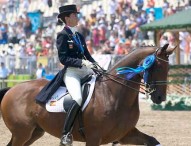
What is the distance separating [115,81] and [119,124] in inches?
26.5

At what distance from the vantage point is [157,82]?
9.10 meters

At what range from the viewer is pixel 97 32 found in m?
29.7

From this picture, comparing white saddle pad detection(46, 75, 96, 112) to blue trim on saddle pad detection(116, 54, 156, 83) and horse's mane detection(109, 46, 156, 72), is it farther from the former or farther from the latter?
horse's mane detection(109, 46, 156, 72)

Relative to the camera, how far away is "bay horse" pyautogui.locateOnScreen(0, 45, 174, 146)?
9.15 m

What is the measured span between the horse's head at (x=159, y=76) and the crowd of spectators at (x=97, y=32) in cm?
1700

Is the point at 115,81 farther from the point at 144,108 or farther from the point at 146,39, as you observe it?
the point at 146,39

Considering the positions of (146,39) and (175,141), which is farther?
(146,39)

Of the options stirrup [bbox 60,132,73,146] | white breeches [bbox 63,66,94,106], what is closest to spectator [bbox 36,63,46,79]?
white breeches [bbox 63,66,94,106]

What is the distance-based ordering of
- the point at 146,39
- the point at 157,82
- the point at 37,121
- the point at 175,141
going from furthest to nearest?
the point at 146,39 < the point at 175,141 < the point at 37,121 < the point at 157,82

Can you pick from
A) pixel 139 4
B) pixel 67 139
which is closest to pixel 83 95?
pixel 67 139

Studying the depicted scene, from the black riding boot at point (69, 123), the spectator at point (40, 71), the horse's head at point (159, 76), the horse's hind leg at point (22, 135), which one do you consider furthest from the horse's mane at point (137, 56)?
the spectator at point (40, 71)

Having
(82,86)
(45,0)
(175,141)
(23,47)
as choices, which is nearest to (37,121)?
(82,86)

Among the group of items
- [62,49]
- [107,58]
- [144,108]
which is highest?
[62,49]

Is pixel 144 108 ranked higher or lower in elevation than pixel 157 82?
lower
